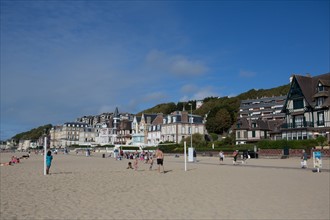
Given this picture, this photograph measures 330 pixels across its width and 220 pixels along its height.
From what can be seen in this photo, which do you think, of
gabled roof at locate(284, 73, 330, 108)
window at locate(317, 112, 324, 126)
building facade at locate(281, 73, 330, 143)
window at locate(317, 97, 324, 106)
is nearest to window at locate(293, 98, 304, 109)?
building facade at locate(281, 73, 330, 143)

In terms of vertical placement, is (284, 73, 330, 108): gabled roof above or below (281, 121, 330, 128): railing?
above

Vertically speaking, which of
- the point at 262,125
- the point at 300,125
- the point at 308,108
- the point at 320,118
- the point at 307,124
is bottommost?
the point at 300,125

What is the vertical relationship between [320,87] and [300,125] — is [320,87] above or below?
above

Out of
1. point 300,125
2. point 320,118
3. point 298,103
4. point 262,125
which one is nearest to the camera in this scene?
point 320,118

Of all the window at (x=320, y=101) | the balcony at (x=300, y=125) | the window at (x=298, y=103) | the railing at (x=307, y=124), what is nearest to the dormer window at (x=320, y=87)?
the window at (x=320, y=101)

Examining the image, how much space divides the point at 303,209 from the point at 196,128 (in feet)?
270

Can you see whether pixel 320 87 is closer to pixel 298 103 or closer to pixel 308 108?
pixel 308 108

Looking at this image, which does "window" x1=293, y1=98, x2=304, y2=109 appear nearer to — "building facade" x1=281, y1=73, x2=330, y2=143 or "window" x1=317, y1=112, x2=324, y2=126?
"building facade" x1=281, y1=73, x2=330, y2=143

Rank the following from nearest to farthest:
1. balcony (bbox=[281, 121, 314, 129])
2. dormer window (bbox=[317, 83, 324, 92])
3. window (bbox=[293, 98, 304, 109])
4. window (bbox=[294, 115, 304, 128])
A: dormer window (bbox=[317, 83, 324, 92])
balcony (bbox=[281, 121, 314, 129])
window (bbox=[294, 115, 304, 128])
window (bbox=[293, 98, 304, 109])

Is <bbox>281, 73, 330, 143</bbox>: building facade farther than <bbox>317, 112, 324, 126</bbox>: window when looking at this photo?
No

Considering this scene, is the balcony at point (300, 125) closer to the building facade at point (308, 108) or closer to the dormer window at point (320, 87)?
the building facade at point (308, 108)

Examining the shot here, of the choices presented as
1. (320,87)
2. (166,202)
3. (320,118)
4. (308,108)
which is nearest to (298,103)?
(308,108)

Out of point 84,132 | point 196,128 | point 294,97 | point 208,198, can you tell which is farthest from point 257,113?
point 208,198

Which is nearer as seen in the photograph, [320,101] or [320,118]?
[320,118]
